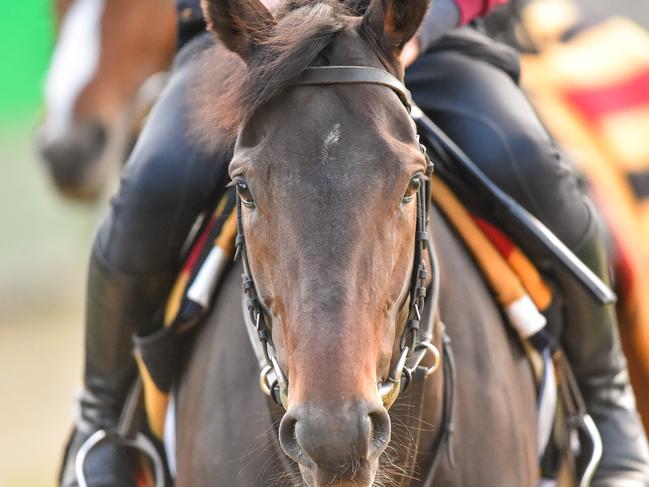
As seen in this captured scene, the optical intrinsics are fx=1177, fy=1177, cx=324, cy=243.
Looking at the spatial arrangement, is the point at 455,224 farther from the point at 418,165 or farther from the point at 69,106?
the point at 69,106

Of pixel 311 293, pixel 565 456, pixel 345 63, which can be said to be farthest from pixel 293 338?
pixel 565 456

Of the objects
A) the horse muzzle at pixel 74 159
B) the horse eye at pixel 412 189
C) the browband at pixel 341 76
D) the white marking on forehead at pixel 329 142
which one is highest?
the browband at pixel 341 76

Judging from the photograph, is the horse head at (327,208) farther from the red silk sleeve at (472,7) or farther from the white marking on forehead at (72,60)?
the white marking on forehead at (72,60)

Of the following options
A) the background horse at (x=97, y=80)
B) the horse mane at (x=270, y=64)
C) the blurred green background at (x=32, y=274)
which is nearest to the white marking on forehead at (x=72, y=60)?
the background horse at (x=97, y=80)

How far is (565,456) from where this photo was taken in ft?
12.6

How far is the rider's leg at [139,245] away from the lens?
357 centimetres

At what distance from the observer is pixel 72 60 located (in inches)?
245

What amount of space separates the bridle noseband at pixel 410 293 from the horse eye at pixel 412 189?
0.10m

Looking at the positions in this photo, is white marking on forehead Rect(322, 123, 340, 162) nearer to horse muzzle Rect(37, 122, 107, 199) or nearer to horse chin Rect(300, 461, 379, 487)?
horse chin Rect(300, 461, 379, 487)

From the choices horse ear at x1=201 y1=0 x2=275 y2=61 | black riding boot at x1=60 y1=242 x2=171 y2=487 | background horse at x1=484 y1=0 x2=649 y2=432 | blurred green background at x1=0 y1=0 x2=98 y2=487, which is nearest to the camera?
horse ear at x1=201 y1=0 x2=275 y2=61

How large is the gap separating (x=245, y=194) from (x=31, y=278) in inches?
411

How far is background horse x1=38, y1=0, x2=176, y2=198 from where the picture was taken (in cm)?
589

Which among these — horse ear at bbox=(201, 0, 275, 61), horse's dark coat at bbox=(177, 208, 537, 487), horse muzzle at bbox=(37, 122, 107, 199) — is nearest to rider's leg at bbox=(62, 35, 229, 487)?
horse's dark coat at bbox=(177, 208, 537, 487)

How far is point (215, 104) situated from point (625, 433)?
184cm
